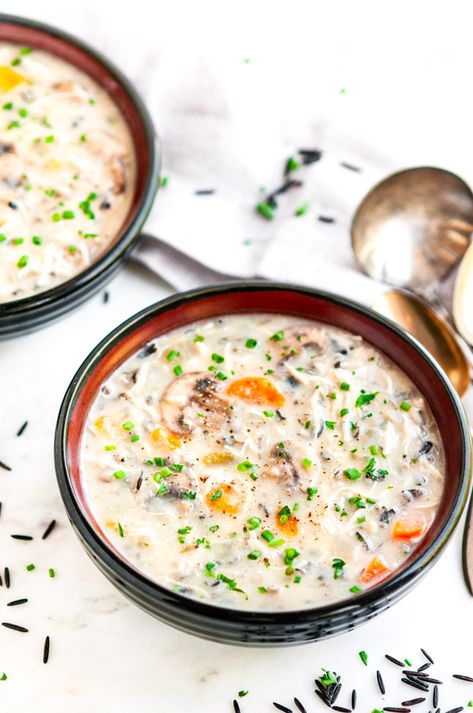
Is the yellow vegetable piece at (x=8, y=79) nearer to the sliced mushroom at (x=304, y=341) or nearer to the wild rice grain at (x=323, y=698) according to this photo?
the sliced mushroom at (x=304, y=341)

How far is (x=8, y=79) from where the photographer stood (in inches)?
189

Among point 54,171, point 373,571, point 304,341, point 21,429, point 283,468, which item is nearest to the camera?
point 373,571

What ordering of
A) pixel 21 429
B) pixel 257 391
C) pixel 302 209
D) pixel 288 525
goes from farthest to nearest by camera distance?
pixel 302 209 → pixel 21 429 → pixel 257 391 → pixel 288 525

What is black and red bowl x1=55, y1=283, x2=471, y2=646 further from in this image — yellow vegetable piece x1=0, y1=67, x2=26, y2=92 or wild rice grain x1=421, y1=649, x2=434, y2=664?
yellow vegetable piece x1=0, y1=67, x2=26, y2=92

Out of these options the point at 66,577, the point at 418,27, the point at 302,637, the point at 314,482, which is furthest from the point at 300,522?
the point at 418,27

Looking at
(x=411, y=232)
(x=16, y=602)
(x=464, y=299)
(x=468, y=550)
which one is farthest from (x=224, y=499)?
(x=411, y=232)

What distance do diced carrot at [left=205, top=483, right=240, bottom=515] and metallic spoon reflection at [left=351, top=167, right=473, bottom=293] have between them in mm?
1487

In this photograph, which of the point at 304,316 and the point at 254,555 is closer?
the point at 254,555

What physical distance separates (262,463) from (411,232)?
4.99 ft

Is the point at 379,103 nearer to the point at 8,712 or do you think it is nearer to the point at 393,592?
the point at 393,592

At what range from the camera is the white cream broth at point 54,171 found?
4.19 m

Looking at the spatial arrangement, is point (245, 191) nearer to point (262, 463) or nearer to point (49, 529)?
point (262, 463)

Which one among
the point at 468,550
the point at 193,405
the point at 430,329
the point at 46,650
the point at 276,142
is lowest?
the point at 46,650

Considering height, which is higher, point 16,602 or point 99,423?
point 99,423
